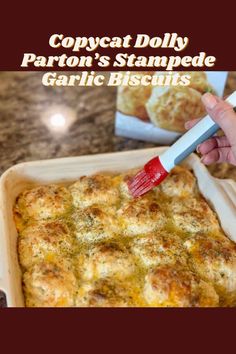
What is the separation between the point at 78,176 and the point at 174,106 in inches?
20.0

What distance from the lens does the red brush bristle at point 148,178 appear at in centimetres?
164

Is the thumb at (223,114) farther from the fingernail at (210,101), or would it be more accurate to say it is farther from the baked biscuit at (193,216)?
the baked biscuit at (193,216)

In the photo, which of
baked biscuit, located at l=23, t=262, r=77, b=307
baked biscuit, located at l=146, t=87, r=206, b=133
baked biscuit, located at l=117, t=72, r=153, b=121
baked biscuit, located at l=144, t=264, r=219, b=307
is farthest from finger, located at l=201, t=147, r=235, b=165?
baked biscuit, located at l=23, t=262, r=77, b=307

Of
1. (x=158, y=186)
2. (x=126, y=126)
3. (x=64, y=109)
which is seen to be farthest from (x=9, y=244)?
(x=64, y=109)

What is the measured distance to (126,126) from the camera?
211 cm

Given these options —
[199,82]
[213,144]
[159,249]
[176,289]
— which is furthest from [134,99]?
[176,289]

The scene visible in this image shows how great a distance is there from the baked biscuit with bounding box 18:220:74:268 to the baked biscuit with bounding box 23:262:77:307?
50 millimetres

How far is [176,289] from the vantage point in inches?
54.5

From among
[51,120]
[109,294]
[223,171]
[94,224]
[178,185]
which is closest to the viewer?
[109,294]

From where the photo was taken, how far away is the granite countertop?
7.03 feet

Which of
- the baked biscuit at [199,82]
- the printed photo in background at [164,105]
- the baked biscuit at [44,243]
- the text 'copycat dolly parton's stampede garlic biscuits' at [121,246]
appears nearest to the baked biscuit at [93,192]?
the text 'copycat dolly parton's stampede garlic biscuits' at [121,246]

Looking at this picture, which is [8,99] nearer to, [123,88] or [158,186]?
[123,88]

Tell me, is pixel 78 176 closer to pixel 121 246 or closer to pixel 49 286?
pixel 121 246

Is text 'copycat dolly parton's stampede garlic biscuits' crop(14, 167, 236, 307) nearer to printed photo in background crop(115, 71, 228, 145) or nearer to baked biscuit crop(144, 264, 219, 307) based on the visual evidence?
baked biscuit crop(144, 264, 219, 307)
